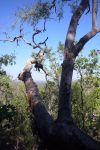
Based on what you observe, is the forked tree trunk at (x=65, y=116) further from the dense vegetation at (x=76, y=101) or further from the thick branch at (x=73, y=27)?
the dense vegetation at (x=76, y=101)

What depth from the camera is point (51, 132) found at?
821 centimetres

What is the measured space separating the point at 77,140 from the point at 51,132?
3.07 feet

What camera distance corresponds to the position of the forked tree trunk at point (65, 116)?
7.70 meters

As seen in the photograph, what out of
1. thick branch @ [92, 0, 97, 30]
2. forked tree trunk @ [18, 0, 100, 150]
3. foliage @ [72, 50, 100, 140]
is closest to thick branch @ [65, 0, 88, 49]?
forked tree trunk @ [18, 0, 100, 150]

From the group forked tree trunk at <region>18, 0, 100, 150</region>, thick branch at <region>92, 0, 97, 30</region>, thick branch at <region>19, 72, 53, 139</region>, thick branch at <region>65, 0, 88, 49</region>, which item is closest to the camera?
forked tree trunk at <region>18, 0, 100, 150</region>

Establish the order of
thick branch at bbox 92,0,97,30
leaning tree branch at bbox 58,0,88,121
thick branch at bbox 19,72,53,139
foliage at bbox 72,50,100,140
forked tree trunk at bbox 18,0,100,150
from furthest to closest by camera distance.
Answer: foliage at bbox 72,50,100,140 → thick branch at bbox 92,0,97,30 → leaning tree branch at bbox 58,0,88,121 → thick branch at bbox 19,72,53,139 → forked tree trunk at bbox 18,0,100,150

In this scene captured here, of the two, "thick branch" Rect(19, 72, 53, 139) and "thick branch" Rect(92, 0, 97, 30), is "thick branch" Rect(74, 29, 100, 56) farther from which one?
"thick branch" Rect(19, 72, 53, 139)

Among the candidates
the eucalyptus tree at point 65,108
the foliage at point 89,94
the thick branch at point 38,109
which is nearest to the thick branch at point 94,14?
the eucalyptus tree at point 65,108

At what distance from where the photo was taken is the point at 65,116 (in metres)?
8.85

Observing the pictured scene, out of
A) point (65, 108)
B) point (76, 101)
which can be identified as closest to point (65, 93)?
point (65, 108)

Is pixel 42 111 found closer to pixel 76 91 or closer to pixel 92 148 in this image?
pixel 92 148

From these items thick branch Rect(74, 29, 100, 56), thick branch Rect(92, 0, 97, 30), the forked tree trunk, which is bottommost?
the forked tree trunk

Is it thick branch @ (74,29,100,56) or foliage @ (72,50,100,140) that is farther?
foliage @ (72,50,100,140)

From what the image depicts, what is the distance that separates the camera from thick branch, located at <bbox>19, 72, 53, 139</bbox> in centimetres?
865
